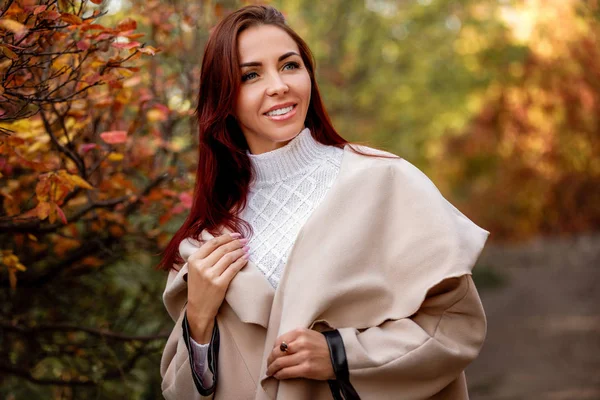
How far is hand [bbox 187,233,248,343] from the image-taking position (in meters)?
2.32

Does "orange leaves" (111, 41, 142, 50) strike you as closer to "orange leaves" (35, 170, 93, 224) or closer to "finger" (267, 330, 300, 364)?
"orange leaves" (35, 170, 93, 224)

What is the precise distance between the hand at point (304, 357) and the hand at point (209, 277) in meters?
0.29

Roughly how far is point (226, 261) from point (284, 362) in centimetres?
39

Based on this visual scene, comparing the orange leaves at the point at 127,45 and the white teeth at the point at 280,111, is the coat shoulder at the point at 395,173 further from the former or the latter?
the orange leaves at the point at 127,45

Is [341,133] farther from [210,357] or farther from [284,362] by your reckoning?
[284,362]

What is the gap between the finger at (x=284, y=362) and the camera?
2092 millimetres

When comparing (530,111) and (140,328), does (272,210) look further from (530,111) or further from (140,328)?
(530,111)

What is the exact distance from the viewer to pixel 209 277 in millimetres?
2322

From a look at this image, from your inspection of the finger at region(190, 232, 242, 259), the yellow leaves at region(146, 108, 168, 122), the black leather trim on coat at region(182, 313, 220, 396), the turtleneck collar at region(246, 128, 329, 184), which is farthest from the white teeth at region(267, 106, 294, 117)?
the yellow leaves at region(146, 108, 168, 122)

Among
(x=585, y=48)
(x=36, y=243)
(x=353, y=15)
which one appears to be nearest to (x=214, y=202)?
(x=36, y=243)

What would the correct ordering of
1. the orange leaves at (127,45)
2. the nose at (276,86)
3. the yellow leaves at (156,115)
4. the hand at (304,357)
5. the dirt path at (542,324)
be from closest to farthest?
the hand at (304,357) < the nose at (276,86) < the orange leaves at (127,45) < the yellow leaves at (156,115) < the dirt path at (542,324)

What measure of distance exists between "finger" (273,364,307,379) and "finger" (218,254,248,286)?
338mm

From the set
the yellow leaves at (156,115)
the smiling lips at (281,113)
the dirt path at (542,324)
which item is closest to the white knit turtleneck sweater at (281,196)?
the smiling lips at (281,113)

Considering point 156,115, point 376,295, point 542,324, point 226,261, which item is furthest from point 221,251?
point 542,324
